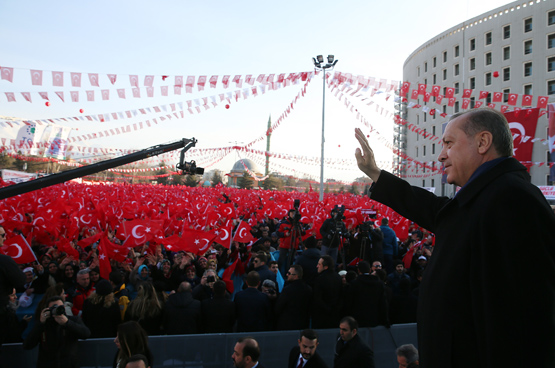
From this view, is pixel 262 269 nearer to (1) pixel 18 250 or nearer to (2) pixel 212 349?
(2) pixel 212 349

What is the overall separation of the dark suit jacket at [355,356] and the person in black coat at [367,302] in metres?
1.56

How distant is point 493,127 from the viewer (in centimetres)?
138

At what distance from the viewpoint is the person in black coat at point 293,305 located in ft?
20.4

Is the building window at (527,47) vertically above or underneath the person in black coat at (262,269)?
above

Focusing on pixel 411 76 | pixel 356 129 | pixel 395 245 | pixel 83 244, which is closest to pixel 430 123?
pixel 411 76

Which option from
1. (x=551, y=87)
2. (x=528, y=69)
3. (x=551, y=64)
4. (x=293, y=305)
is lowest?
(x=293, y=305)

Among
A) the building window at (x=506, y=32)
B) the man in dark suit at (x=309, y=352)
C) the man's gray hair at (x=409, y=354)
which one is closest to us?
the man's gray hair at (x=409, y=354)

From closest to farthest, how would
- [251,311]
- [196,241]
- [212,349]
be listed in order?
[212,349], [251,311], [196,241]

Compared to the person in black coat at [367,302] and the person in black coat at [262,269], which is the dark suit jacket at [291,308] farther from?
the person in black coat at [262,269]

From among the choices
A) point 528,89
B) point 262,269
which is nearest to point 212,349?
point 262,269

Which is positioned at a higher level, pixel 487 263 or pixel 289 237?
pixel 487 263

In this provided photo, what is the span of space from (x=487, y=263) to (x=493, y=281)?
0.05m

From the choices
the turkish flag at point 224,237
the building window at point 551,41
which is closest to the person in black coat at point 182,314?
the turkish flag at point 224,237

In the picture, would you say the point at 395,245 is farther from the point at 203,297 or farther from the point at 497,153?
the point at 497,153
